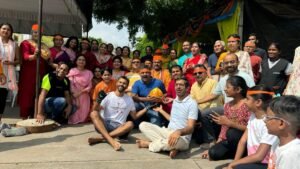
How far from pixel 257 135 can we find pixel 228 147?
74cm

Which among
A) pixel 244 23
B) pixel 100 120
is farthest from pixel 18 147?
pixel 244 23

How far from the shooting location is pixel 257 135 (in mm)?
3381

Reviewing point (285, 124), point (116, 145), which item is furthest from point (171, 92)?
point (285, 124)

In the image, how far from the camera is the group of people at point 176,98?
130 inches

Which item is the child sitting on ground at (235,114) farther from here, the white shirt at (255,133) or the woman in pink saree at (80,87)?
the woman in pink saree at (80,87)

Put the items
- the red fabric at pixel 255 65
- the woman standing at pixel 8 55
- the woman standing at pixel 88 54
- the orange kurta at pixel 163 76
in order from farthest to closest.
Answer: the woman standing at pixel 88 54
the orange kurta at pixel 163 76
the red fabric at pixel 255 65
the woman standing at pixel 8 55

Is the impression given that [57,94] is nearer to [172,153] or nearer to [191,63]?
[191,63]

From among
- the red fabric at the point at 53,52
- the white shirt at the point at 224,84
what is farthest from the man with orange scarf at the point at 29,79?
the white shirt at the point at 224,84

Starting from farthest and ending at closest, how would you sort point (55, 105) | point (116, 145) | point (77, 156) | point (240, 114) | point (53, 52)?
point (53, 52) < point (55, 105) < point (116, 145) < point (77, 156) < point (240, 114)

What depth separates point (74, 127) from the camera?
6.00 metres

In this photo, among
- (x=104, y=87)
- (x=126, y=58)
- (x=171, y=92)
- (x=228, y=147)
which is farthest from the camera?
(x=126, y=58)

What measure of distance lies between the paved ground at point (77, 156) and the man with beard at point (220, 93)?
0.28 metres

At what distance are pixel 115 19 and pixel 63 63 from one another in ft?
28.5

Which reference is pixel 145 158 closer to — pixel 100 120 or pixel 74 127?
pixel 100 120
